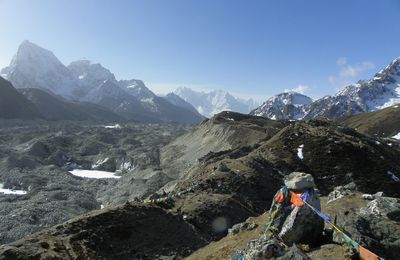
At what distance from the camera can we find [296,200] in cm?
2266

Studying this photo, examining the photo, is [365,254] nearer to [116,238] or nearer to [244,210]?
[116,238]

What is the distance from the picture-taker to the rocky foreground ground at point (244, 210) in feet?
79.2

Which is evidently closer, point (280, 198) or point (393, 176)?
point (280, 198)

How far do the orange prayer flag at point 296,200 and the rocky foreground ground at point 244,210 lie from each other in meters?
2.11

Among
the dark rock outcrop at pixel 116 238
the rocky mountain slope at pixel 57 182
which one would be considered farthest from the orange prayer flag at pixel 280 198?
the rocky mountain slope at pixel 57 182

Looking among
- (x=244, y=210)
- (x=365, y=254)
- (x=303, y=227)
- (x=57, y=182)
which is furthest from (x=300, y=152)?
(x=57, y=182)

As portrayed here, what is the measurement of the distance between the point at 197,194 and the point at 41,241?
19.6 m

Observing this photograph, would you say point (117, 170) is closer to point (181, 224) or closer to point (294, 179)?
point (181, 224)

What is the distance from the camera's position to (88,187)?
11419 cm

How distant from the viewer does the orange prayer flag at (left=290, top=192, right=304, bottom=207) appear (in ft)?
71.5

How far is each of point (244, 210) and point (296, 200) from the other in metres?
27.1

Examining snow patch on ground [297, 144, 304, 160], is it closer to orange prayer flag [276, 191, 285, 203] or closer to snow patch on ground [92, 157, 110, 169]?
orange prayer flag [276, 191, 285, 203]

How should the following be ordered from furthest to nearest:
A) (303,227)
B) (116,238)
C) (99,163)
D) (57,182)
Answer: (99,163), (57,182), (116,238), (303,227)

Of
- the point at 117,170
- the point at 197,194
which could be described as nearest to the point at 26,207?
the point at 197,194
